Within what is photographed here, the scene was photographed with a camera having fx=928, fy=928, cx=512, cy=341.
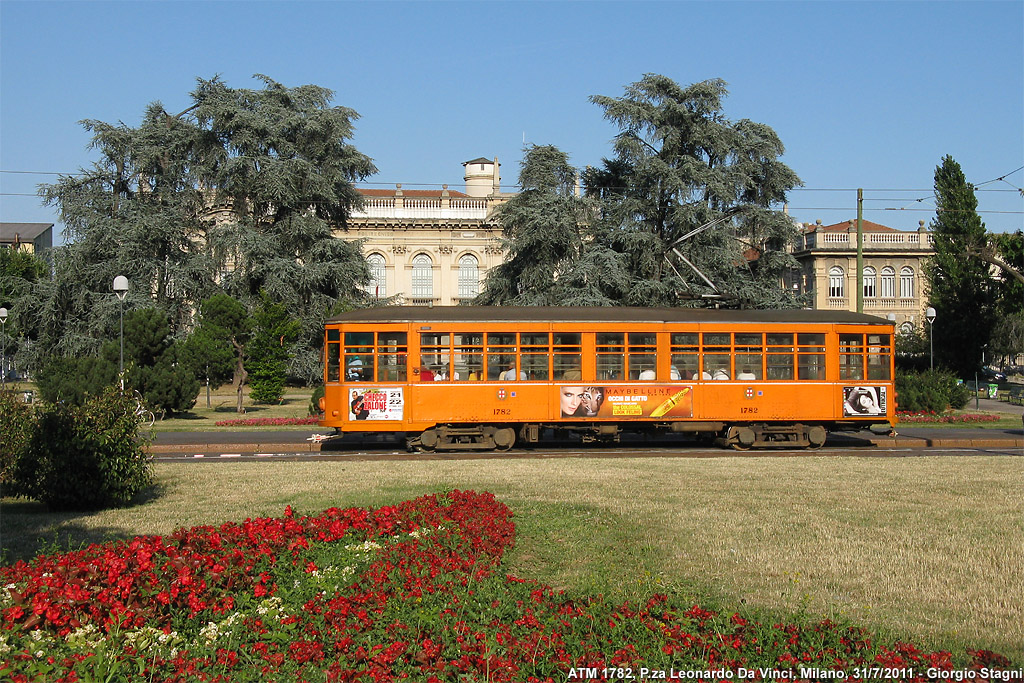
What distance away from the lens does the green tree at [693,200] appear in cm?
4050

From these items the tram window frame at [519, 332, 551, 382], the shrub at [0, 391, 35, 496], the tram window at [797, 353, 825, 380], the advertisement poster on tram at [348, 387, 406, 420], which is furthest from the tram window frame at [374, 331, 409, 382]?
the tram window at [797, 353, 825, 380]

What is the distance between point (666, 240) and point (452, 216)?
3095 centimetres

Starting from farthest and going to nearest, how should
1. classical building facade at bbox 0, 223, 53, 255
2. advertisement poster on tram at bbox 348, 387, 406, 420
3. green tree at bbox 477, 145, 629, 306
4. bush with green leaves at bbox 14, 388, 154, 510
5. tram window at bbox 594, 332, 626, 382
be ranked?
classical building facade at bbox 0, 223, 53, 255
green tree at bbox 477, 145, 629, 306
tram window at bbox 594, 332, 626, 382
advertisement poster on tram at bbox 348, 387, 406, 420
bush with green leaves at bbox 14, 388, 154, 510

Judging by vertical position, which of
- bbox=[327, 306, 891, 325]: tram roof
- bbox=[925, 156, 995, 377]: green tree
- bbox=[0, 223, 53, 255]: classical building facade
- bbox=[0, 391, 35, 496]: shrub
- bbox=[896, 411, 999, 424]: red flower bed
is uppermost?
bbox=[0, 223, 53, 255]: classical building facade

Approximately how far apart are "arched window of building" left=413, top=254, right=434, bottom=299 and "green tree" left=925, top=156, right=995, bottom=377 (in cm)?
3504

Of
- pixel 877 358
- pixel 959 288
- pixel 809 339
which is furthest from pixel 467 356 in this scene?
pixel 959 288

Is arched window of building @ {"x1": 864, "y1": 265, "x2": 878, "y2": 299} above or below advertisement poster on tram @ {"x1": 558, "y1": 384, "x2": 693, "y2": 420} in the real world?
above

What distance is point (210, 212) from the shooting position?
49719 mm

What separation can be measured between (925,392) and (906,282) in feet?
140

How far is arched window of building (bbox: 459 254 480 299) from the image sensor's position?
→ 71000mm

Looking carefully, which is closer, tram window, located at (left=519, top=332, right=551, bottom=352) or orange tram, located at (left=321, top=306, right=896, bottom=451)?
orange tram, located at (left=321, top=306, right=896, bottom=451)

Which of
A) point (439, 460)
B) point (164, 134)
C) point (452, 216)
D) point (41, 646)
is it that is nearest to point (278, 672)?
point (41, 646)

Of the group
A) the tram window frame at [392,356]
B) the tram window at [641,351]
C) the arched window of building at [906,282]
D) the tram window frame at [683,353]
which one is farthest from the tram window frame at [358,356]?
the arched window of building at [906,282]

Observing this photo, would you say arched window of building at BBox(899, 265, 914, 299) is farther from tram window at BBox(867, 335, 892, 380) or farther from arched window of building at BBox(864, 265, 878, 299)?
tram window at BBox(867, 335, 892, 380)
